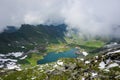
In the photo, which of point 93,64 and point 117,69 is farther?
point 93,64

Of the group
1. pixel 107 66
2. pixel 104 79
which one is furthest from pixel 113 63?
pixel 104 79

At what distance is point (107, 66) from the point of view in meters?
155

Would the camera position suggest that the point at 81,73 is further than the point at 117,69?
Yes

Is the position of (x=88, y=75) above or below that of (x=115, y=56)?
below

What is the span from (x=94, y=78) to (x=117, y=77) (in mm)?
13547

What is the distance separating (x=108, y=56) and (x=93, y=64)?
1338cm

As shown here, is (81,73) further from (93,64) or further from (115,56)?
(115,56)

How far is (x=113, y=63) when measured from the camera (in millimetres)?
153375

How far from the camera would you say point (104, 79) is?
142000mm

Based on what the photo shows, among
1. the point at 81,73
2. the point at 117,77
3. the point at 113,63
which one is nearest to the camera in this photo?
the point at 117,77

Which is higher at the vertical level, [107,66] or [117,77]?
[107,66]

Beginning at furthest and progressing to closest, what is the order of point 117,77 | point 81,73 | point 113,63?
point 81,73
point 113,63
point 117,77

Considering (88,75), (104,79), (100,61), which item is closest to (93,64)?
(100,61)

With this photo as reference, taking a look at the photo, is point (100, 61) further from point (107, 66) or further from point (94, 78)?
point (94, 78)
